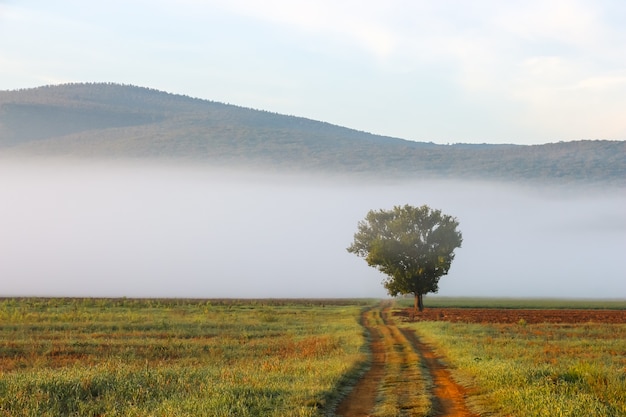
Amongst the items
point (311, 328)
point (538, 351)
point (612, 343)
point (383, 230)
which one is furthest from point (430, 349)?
point (383, 230)

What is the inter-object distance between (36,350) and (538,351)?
24090 mm

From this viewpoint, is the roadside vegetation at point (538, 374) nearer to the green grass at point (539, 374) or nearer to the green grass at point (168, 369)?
the green grass at point (539, 374)

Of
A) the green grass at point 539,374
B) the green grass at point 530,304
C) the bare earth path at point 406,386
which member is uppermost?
the green grass at point 530,304

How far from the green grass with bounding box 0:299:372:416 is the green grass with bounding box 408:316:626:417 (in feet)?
13.9

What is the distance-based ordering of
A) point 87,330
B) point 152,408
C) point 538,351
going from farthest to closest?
point 87,330 < point 538,351 < point 152,408

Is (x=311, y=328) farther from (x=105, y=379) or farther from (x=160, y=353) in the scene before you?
(x=105, y=379)

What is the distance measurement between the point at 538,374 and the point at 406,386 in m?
4.23

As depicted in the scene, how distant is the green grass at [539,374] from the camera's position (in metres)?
17.1

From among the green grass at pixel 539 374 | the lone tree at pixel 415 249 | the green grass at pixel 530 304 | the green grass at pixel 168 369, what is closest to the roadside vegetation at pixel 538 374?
the green grass at pixel 539 374

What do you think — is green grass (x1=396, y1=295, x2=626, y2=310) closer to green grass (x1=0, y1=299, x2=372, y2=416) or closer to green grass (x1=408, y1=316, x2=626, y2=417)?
green grass (x1=0, y1=299, x2=372, y2=416)

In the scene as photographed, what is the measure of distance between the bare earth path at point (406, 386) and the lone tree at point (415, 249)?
45407 mm

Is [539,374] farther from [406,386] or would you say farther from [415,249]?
[415,249]

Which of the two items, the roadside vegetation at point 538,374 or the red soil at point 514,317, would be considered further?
the red soil at point 514,317

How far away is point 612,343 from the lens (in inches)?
1590
